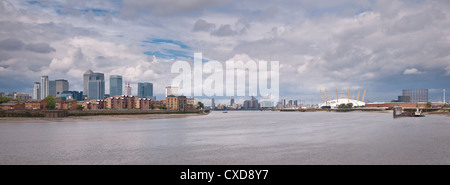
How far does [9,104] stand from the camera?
142 meters

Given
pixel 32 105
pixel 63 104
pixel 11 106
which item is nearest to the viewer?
pixel 11 106

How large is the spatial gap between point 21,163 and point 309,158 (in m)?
26.3

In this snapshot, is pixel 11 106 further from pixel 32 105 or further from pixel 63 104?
pixel 63 104

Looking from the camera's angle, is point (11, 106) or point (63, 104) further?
point (63, 104)

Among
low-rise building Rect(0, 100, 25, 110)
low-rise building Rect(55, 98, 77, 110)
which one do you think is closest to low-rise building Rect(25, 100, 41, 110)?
low-rise building Rect(0, 100, 25, 110)

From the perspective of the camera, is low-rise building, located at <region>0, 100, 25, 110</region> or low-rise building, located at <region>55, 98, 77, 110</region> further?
low-rise building, located at <region>55, 98, 77, 110</region>

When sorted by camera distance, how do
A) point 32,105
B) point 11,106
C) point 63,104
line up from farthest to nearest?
point 63,104 < point 32,105 < point 11,106

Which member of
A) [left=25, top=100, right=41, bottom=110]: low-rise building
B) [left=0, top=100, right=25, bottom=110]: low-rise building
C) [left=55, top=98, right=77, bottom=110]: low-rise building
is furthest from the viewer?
[left=55, top=98, right=77, bottom=110]: low-rise building

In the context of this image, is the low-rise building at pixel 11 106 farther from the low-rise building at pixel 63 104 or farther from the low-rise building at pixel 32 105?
the low-rise building at pixel 63 104

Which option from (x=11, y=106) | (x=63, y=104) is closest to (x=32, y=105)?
(x=11, y=106)

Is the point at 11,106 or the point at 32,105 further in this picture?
the point at 32,105

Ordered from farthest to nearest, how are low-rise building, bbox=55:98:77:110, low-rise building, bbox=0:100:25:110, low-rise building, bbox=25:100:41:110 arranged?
low-rise building, bbox=55:98:77:110 < low-rise building, bbox=25:100:41:110 < low-rise building, bbox=0:100:25:110

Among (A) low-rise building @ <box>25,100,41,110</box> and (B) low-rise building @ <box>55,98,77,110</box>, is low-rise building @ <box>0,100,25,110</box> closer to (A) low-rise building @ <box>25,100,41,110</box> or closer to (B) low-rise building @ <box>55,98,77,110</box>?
(A) low-rise building @ <box>25,100,41,110</box>
